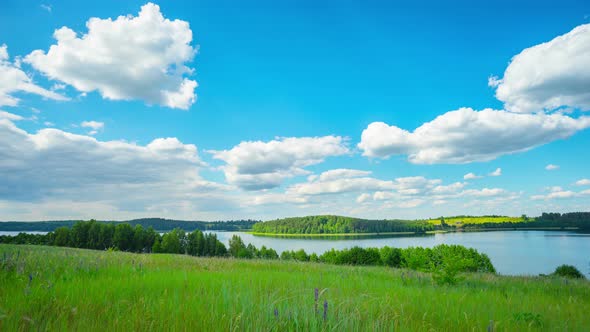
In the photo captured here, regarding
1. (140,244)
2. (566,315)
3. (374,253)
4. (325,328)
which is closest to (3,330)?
(325,328)

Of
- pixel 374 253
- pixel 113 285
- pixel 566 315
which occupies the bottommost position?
pixel 374 253

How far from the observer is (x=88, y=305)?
290cm

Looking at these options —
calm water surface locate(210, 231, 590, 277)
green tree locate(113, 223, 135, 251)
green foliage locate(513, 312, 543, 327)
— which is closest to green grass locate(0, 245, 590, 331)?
green foliage locate(513, 312, 543, 327)

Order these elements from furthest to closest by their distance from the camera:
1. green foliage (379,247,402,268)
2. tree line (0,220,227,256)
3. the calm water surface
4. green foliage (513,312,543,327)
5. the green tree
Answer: the green tree, tree line (0,220,227,256), the calm water surface, green foliage (379,247,402,268), green foliage (513,312,543,327)

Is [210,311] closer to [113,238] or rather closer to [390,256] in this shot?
[390,256]

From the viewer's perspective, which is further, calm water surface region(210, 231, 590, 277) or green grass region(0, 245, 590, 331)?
calm water surface region(210, 231, 590, 277)

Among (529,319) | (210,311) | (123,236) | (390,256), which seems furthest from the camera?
(123,236)

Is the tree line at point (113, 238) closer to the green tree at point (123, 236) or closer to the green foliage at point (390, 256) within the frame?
the green tree at point (123, 236)

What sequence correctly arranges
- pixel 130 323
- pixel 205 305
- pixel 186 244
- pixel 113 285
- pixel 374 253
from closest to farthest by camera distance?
1. pixel 130 323
2. pixel 205 305
3. pixel 113 285
4. pixel 374 253
5. pixel 186 244

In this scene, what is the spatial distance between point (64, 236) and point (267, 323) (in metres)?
87.7

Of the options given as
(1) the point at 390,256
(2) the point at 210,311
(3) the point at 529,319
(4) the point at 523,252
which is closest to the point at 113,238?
(1) the point at 390,256

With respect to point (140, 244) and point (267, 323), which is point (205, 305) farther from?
point (140, 244)

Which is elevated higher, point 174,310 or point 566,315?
point 174,310

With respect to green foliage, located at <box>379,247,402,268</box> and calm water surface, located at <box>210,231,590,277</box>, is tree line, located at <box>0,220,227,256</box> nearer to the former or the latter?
green foliage, located at <box>379,247,402,268</box>
